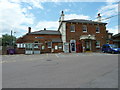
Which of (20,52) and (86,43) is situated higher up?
(86,43)

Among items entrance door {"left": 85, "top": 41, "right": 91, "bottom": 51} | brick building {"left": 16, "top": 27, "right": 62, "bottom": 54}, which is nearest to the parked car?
entrance door {"left": 85, "top": 41, "right": 91, "bottom": 51}

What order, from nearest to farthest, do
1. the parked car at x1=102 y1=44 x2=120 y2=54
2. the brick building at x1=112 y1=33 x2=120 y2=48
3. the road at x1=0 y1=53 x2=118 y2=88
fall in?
the road at x1=0 y1=53 x2=118 y2=88 → the parked car at x1=102 y1=44 x2=120 y2=54 → the brick building at x1=112 y1=33 x2=120 y2=48

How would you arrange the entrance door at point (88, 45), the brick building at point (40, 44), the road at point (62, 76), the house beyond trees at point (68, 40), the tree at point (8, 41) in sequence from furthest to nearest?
the tree at point (8, 41) < the entrance door at point (88, 45) < the house beyond trees at point (68, 40) < the brick building at point (40, 44) < the road at point (62, 76)

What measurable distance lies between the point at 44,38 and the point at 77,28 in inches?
327

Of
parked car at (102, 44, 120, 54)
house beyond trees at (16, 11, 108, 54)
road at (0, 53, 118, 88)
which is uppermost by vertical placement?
house beyond trees at (16, 11, 108, 54)

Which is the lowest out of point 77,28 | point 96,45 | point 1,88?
point 1,88

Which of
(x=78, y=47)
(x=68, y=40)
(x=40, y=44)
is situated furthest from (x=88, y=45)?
(x=40, y=44)

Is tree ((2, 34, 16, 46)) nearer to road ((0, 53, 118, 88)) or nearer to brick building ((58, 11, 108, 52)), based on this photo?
brick building ((58, 11, 108, 52))

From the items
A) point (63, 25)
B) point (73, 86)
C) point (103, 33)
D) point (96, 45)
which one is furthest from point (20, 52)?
point (73, 86)

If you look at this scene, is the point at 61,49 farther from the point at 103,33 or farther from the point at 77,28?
the point at 103,33

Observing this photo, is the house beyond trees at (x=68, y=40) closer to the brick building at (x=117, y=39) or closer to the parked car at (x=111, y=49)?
the parked car at (x=111, y=49)

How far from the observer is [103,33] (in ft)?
89.0

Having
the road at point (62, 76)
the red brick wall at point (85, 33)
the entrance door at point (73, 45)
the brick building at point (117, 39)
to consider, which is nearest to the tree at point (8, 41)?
the red brick wall at point (85, 33)

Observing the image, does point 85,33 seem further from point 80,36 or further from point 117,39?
point 117,39
